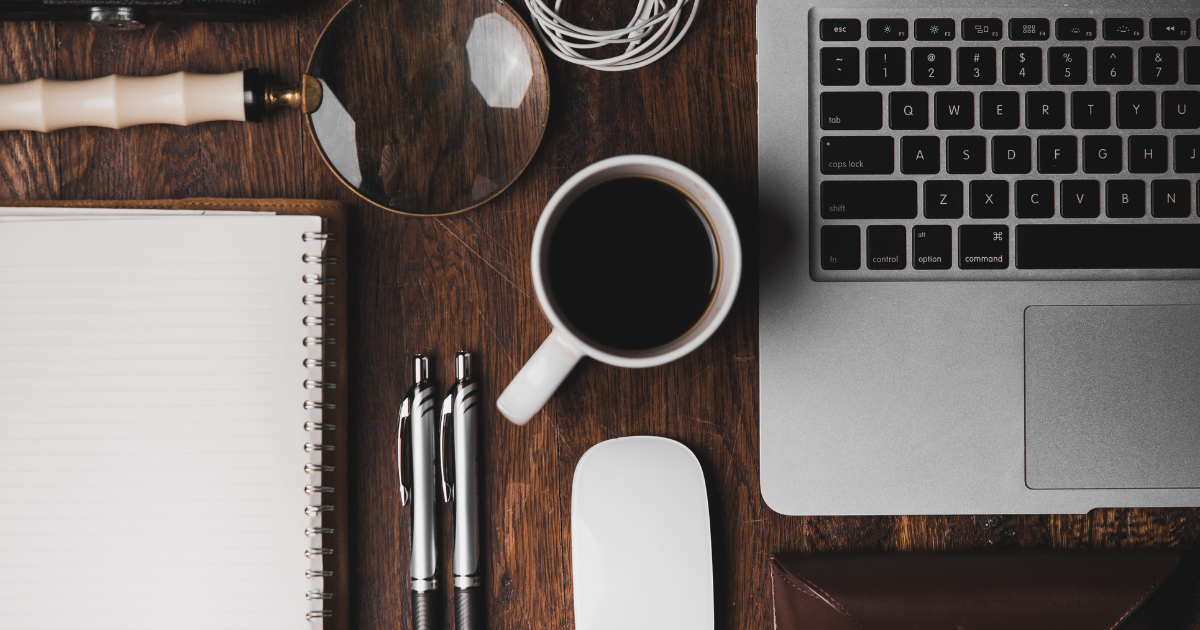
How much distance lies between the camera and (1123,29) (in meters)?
0.44

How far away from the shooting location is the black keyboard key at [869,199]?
0.44m

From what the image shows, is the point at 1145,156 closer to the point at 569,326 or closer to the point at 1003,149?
the point at 1003,149

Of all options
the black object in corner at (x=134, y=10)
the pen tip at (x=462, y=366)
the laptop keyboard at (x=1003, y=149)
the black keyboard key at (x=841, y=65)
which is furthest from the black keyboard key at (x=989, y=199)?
the black object in corner at (x=134, y=10)

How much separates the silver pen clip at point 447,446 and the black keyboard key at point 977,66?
399 millimetres

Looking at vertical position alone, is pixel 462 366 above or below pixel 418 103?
below

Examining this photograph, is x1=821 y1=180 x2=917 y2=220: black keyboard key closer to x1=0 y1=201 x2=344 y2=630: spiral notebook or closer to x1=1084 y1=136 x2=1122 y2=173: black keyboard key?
x1=1084 y1=136 x2=1122 y2=173: black keyboard key

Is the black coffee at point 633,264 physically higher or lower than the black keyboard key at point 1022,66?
lower

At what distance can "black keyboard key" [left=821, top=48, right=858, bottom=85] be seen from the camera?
0.44m

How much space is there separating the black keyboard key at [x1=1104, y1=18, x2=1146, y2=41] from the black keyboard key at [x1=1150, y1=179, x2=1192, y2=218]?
0.32 feet

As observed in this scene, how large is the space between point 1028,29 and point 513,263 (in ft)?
1.24

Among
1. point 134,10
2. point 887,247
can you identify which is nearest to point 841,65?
point 887,247

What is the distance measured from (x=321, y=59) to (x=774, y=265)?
34 centimetres

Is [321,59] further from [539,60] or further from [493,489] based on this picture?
[493,489]

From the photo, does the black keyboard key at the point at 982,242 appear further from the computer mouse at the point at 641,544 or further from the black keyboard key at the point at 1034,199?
the computer mouse at the point at 641,544
